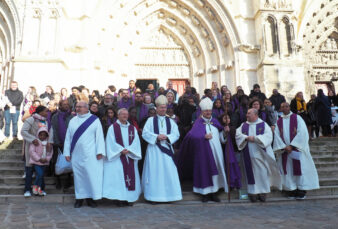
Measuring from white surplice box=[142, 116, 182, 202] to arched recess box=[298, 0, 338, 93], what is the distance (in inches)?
414

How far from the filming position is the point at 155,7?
11555 mm

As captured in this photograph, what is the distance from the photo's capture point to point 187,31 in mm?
12023

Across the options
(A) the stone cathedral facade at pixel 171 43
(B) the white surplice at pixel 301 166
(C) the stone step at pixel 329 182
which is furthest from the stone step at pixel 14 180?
(C) the stone step at pixel 329 182

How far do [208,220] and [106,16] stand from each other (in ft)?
31.9

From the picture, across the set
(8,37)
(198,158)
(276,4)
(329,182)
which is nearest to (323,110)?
(329,182)

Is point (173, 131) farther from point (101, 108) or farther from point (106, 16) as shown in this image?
point (106, 16)

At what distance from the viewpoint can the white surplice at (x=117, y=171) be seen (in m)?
4.12

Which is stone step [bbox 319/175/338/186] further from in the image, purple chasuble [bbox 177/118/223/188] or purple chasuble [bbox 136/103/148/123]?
purple chasuble [bbox 136/103/148/123]

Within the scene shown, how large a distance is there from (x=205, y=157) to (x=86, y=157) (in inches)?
81.2

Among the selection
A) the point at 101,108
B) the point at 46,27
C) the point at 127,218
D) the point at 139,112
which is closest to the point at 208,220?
the point at 127,218

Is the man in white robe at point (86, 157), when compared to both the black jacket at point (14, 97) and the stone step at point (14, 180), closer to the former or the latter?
the stone step at point (14, 180)

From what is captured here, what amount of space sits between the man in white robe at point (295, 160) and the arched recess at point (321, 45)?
341 inches

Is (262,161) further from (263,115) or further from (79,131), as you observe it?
(79,131)

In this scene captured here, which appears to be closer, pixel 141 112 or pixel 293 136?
pixel 293 136
